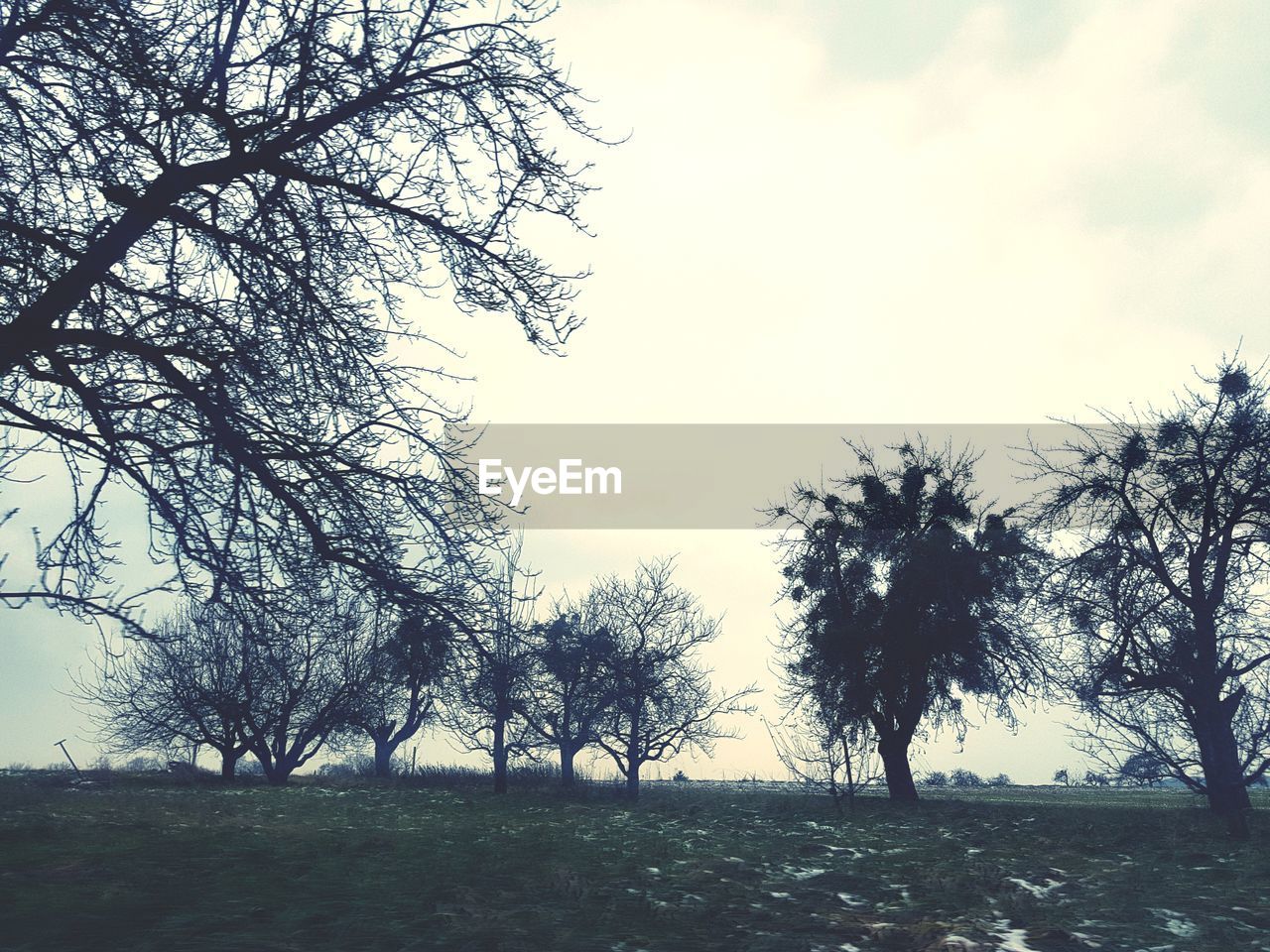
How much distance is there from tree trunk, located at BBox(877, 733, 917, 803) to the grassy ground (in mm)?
10108

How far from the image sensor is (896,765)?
23.4 meters

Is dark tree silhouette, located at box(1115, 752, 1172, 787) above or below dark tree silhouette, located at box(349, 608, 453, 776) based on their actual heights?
Result: below

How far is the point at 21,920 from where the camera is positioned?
5289mm

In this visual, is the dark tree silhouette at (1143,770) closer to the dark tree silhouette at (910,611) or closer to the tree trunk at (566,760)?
the dark tree silhouette at (910,611)

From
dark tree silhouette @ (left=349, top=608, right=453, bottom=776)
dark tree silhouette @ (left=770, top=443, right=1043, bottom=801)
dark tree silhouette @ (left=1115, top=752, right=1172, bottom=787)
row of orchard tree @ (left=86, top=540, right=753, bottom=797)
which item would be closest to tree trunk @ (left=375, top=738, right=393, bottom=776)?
row of orchard tree @ (left=86, top=540, right=753, bottom=797)

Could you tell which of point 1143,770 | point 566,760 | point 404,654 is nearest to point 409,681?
point 404,654

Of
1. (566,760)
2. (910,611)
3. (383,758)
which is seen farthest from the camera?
(383,758)

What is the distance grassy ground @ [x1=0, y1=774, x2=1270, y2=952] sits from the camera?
5570 mm

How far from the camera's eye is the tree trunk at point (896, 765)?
23.1 metres

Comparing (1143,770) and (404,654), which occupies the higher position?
(404,654)

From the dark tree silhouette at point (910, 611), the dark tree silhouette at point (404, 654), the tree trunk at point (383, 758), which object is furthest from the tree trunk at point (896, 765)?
the tree trunk at point (383, 758)

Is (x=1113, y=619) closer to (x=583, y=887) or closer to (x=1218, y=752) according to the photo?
(x=1218, y=752)

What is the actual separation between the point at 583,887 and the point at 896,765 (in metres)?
18.2

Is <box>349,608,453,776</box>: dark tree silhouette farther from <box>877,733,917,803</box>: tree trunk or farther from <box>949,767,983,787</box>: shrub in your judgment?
<box>949,767,983,787</box>: shrub
